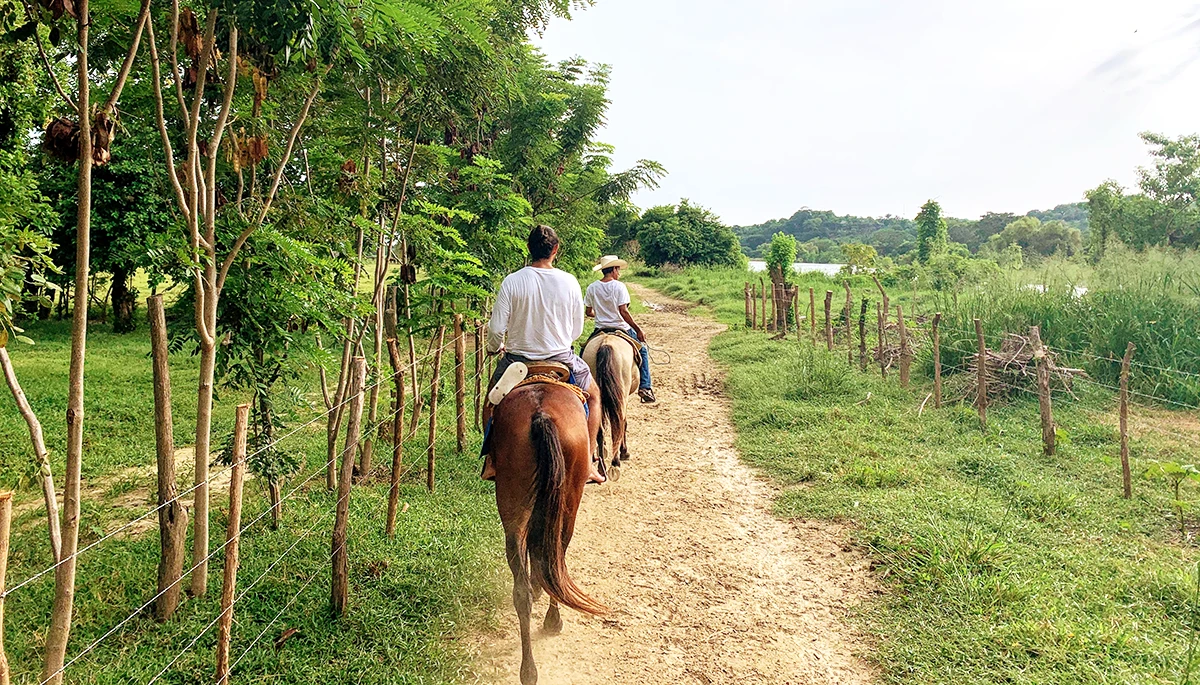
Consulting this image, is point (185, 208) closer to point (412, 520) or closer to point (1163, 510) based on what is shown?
point (412, 520)

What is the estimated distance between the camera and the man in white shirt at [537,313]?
448 centimetres

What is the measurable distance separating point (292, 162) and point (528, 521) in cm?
333

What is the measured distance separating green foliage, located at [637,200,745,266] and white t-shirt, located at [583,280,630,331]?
3241 centimetres

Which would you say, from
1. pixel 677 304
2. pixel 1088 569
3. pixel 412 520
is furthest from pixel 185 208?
pixel 677 304

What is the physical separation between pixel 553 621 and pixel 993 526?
351 cm

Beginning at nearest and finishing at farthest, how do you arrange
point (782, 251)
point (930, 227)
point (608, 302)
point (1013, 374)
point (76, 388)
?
point (76, 388)
point (608, 302)
point (1013, 374)
point (782, 251)
point (930, 227)

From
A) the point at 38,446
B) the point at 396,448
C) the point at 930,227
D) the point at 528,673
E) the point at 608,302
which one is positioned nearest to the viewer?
the point at 38,446

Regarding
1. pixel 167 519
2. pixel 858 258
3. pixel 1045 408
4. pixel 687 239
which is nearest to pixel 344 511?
pixel 167 519

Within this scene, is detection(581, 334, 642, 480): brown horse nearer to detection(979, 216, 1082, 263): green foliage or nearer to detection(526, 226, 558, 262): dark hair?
detection(526, 226, 558, 262): dark hair

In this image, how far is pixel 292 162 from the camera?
198 inches

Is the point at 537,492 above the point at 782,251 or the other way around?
the other way around

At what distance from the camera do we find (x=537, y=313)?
4.52 metres

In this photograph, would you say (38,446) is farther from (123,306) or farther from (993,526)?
(123,306)

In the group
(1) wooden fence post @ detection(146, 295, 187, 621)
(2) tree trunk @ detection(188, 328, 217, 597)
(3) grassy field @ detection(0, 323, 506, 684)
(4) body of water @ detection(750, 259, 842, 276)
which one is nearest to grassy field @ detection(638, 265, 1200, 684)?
(3) grassy field @ detection(0, 323, 506, 684)
